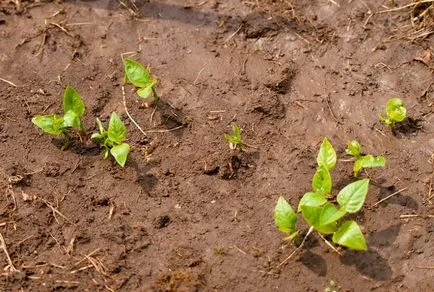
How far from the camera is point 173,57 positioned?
3068mm

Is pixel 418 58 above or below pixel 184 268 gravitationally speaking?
above

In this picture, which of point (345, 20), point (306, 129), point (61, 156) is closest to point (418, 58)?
point (345, 20)

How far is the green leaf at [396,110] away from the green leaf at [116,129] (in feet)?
4.25

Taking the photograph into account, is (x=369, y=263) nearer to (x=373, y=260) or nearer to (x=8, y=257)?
(x=373, y=260)

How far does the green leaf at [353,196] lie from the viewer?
2365 millimetres

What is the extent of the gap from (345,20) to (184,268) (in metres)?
1.73

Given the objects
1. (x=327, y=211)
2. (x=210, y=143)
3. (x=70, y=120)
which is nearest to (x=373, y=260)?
(x=327, y=211)

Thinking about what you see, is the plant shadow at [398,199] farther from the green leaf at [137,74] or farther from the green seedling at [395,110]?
the green leaf at [137,74]

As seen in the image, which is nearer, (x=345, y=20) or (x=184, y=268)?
(x=184, y=268)

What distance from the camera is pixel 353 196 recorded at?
2.38 metres

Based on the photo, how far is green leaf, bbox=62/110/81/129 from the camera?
2658mm

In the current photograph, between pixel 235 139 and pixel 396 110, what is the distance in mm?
807

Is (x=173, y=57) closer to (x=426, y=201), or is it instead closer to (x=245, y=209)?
(x=245, y=209)

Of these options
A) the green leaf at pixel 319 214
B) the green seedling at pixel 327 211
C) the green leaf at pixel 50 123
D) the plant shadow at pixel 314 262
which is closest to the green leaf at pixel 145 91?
the green leaf at pixel 50 123
